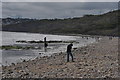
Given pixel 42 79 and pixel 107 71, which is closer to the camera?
pixel 42 79

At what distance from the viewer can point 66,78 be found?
63.8 feet

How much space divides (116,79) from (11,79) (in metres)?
7.26

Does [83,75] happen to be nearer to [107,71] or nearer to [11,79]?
[107,71]

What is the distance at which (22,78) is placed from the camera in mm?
20047

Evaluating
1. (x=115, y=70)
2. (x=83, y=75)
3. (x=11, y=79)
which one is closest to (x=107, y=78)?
(x=83, y=75)

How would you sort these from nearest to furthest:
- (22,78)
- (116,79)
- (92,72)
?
(116,79)
(22,78)
(92,72)

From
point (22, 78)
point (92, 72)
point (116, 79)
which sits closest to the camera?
point (116, 79)

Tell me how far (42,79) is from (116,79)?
502 centimetres

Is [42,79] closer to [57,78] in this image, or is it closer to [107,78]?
[57,78]

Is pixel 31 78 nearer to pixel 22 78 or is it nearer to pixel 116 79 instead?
pixel 22 78

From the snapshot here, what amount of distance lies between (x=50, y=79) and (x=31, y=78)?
61.3 inches

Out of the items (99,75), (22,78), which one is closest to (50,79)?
(22,78)

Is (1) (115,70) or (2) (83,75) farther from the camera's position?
(1) (115,70)

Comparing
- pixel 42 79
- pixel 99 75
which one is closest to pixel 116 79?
pixel 99 75
